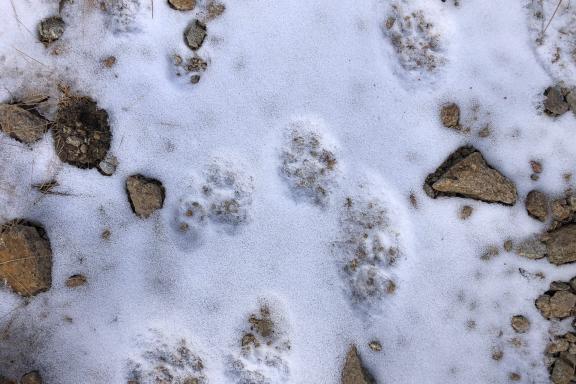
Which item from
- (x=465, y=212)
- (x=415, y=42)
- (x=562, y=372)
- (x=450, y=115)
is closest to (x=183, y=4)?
(x=415, y=42)

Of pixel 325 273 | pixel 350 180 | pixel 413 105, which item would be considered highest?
pixel 413 105

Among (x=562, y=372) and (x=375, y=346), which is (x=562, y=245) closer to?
(x=562, y=372)

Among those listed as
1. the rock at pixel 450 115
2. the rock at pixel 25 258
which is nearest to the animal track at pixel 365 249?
the rock at pixel 450 115

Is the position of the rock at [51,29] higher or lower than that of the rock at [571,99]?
lower

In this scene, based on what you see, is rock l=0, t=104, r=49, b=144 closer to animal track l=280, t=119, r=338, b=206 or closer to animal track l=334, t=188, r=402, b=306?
animal track l=280, t=119, r=338, b=206

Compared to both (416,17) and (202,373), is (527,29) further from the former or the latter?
(202,373)

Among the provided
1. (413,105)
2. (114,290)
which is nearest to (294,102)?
(413,105)

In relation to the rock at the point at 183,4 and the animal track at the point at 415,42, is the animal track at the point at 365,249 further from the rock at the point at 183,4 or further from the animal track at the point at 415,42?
the rock at the point at 183,4
